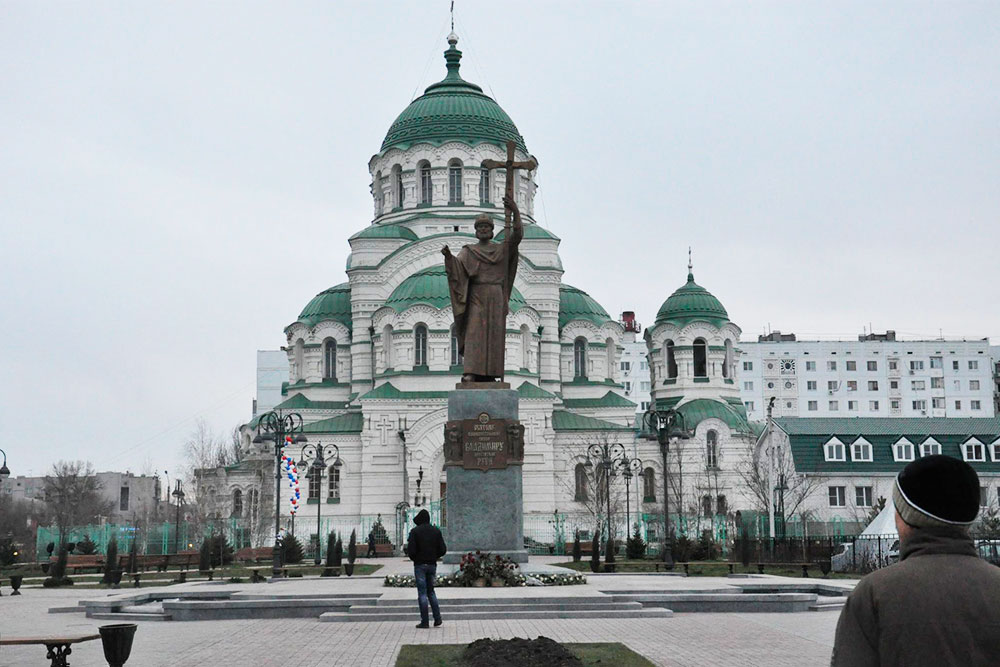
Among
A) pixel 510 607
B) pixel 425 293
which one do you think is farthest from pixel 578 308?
pixel 510 607

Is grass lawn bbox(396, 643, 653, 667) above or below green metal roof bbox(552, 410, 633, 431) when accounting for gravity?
below

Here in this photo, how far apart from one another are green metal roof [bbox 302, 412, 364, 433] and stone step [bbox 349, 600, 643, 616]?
1433 inches

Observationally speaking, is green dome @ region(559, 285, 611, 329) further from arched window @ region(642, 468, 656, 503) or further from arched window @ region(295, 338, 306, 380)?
arched window @ region(295, 338, 306, 380)

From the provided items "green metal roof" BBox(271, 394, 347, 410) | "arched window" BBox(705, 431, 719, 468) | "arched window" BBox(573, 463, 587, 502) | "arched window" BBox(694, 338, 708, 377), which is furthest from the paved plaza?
"arched window" BBox(694, 338, 708, 377)

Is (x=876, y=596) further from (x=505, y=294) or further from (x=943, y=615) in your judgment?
(x=505, y=294)

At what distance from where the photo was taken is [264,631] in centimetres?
1631

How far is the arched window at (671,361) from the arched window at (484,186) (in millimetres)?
11868

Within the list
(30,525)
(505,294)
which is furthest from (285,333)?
(30,525)

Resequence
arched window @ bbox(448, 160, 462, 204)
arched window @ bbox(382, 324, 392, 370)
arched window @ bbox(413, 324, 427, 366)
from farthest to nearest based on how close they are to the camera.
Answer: arched window @ bbox(448, 160, 462, 204), arched window @ bbox(382, 324, 392, 370), arched window @ bbox(413, 324, 427, 366)

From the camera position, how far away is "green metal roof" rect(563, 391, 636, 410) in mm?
59844

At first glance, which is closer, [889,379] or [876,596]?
[876,596]

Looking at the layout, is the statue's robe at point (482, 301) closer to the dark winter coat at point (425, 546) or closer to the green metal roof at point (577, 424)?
the dark winter coat at point (425, 546)

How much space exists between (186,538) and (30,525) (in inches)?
2089

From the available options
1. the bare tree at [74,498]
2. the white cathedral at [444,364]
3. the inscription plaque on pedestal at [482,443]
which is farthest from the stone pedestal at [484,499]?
the bare tree at [74,498]
